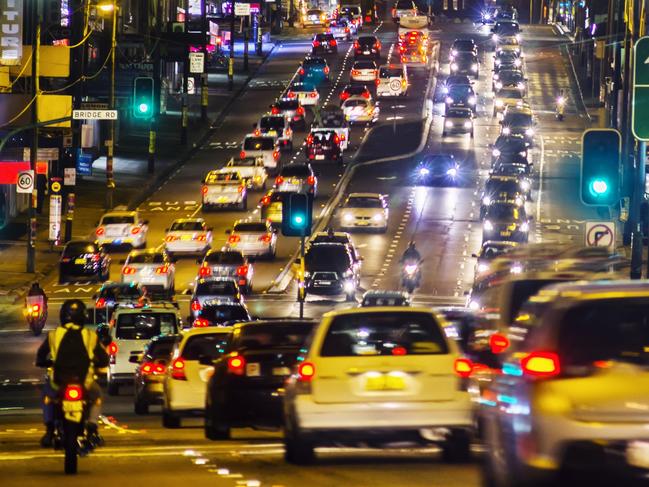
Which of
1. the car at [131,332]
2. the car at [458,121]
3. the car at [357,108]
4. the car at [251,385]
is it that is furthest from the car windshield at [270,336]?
the car at [357,108]

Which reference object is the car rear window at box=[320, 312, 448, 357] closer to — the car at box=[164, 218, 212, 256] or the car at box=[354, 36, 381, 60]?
the car at box=[164, 218, 212, 256]

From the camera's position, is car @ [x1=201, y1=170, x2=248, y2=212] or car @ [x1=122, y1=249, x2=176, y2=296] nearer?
car @ [x1=122, y1=249, x2=176, y2=296]

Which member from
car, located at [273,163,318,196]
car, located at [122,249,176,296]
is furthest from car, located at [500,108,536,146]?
car, located at [122,249,176,296]

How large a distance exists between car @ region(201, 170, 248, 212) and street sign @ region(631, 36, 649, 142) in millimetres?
42865

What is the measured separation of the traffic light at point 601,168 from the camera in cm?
2014

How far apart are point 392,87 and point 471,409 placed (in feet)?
252

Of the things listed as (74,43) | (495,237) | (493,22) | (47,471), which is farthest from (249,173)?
(493,22)

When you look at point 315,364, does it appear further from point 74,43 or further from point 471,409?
point 74,43

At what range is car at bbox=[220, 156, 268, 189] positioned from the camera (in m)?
65.9

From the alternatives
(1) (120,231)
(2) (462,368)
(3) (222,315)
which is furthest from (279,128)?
(2) (462,368)

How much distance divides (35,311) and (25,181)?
11.2 m

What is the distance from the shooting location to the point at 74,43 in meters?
61.4

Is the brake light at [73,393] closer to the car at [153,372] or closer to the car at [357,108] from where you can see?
the car at [153,372]

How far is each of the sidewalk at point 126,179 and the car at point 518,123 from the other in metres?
14.7
